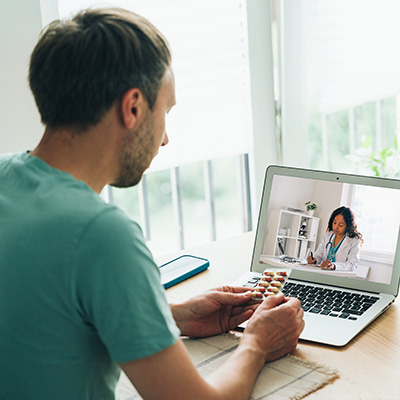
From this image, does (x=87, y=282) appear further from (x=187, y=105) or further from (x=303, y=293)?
(x=187, y=105)

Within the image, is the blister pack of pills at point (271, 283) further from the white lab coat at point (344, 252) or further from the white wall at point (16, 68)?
the white wall at point (16, 68)

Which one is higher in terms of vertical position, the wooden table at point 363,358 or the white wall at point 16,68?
the white wall at point 16,68

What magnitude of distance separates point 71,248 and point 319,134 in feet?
6.15

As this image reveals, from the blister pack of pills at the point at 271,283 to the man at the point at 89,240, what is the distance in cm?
19

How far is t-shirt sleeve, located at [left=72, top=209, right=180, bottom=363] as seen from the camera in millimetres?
688

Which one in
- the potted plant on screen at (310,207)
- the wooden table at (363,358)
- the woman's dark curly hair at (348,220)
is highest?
the potted plant on screen at (310,207)

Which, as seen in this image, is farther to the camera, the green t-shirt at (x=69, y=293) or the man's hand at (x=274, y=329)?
the man's hand at (x=274, y=329)

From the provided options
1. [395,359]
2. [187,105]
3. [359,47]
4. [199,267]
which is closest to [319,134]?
[359,47]

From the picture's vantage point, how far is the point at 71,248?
2.28 ft

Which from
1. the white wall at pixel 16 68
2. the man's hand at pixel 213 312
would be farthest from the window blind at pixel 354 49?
the man's hand at pixel 213 312

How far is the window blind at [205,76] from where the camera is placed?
1896 millimetres

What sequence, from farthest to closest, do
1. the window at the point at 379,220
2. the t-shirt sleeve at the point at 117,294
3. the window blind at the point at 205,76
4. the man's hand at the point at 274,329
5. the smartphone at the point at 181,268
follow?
the window blind at the point at 205,76, the smartphone at the point at 181,268, the window at the point at 379,220, the man's hand at the point at 274,329, the t-shirt sleeve at the point at 117,294

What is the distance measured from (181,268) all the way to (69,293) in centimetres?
67

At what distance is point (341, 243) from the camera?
3.84 ft
